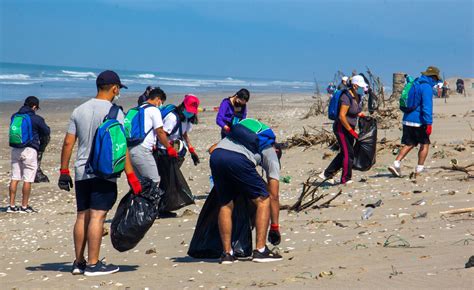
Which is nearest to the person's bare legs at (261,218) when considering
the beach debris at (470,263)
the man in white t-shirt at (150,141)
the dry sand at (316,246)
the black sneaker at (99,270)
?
the dry sand at (316,246)

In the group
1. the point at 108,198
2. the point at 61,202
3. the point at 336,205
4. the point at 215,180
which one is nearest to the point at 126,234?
the point at 108,198

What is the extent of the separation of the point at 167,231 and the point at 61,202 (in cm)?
426

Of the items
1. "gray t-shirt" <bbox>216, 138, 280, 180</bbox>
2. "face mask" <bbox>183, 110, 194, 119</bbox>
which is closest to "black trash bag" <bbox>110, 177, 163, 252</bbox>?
"gray t-shirt" <bbox>216, 138, 280, 180</bbox>

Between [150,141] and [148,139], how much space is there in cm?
4

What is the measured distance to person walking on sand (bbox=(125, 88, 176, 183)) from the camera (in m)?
9.37

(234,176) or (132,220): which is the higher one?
(234,176)

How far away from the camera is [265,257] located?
707cm

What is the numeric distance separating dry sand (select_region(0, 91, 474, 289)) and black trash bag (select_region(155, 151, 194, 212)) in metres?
Result: 0.21

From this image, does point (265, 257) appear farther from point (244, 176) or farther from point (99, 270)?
point (99, 270)

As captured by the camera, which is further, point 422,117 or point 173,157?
point 422,117

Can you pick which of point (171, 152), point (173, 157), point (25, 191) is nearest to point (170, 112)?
point (173, 157)

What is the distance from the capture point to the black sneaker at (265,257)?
704 centimetres

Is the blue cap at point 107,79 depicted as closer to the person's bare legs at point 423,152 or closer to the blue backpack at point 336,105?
the blue backpack at point 336,105

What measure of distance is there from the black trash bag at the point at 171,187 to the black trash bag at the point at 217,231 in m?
2.94
